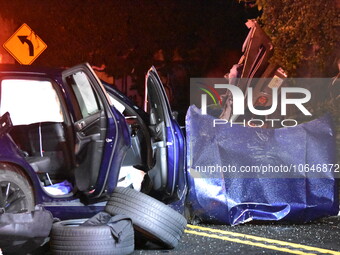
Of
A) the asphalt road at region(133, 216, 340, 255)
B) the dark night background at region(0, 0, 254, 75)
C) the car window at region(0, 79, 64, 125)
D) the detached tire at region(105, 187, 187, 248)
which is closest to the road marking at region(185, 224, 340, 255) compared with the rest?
the asphalt road at region(133, 216, 340, 255)

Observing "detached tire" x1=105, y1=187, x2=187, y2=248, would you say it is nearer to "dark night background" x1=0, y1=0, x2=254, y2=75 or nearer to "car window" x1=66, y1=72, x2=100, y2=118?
"car window" x1=66, y1=72, x2=100, y2=118

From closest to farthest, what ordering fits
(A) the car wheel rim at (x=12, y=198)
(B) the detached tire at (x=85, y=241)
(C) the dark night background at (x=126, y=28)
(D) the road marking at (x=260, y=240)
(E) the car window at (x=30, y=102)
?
(B) the detached tire at (x=85, y=241)
(A) the car wheel rim at (x=12, y=198)
(D) the road marking at (x=260, y=240)
(E) the car window at (x=30, y=102)
(C) the dark night background at (x=126, y=28)

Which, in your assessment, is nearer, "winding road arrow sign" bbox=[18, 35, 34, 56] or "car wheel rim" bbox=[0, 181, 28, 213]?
"car wheel rim" bbox=[0, 181, 28, 213]

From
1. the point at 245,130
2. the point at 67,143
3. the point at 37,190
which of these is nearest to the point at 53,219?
the point at 37,190

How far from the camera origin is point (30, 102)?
9641 mm

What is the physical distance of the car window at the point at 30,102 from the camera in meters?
9.30

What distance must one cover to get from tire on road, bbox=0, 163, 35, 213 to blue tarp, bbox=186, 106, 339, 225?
2338mm

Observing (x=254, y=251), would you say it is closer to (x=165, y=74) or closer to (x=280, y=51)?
(x=280, y=51)

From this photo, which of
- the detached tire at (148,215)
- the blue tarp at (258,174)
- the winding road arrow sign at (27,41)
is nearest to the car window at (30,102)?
the detached tire at (148,215)

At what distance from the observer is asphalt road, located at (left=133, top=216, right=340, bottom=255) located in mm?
8438

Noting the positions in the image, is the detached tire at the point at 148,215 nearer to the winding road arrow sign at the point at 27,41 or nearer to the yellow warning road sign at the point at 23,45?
the yellow warning road sign at the point at 23,45

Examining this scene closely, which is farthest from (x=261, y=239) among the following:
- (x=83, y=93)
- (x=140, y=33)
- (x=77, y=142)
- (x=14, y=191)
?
(x=140, y=33)

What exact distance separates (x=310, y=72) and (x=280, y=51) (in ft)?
2.37

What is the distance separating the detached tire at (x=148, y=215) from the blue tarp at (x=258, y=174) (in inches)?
62.2
